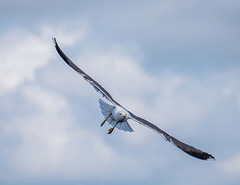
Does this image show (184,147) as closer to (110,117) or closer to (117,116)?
(117,116)

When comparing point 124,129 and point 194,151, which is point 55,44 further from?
point 194,151

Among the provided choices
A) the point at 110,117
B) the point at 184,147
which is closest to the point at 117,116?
the point at 110,117

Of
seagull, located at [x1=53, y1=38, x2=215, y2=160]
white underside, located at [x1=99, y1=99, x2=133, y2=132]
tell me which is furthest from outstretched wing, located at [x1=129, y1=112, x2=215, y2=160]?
white underside, located at [x1=99, y1=99, x2=133, y2=132]

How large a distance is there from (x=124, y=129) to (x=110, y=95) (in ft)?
7.16

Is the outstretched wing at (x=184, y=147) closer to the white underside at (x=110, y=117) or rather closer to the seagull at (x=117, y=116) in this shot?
the seagull at (x=117, y=116)

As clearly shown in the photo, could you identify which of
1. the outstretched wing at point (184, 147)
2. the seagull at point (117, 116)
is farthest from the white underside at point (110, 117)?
the outstretched wing at point (184, 147)

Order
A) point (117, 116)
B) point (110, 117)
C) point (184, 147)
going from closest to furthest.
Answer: point (184, 147) → point (117, 116) → point (110, 117)

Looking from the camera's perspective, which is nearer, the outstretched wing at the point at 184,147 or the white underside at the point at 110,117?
the outstretched wing at the point at 184,147

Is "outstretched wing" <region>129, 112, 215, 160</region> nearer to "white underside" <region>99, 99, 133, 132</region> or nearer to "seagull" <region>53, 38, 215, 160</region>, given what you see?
"seagull" <region>53, 38, 215, 160</region>

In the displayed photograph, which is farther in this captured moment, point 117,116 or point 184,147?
point 117,116

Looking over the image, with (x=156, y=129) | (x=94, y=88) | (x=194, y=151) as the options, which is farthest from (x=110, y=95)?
(x=194, y=151)

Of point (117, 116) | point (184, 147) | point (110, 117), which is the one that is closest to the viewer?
point (184, 147)

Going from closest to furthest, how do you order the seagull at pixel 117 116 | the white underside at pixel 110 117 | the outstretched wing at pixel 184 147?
the outstretched wing at pixel 184 147
the seagull at pixel 117 116
the white underside at pixel 110 117

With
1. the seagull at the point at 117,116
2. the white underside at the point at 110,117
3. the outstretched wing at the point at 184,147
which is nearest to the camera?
the outstretched wing at the point at 184,147
